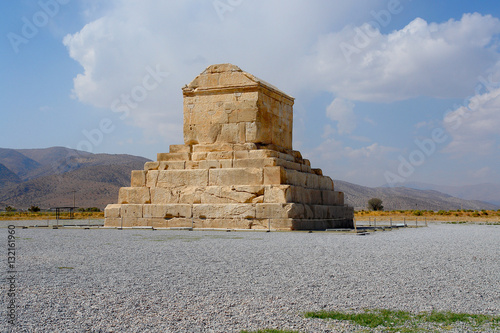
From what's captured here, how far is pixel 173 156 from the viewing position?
708 inches

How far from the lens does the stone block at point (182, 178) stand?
1675cm

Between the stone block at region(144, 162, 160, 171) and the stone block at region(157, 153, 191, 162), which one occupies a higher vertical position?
the stone block at region(157, 153, 191, 162)

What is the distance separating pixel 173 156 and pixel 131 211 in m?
2.52

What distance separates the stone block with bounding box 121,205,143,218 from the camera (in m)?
16.9

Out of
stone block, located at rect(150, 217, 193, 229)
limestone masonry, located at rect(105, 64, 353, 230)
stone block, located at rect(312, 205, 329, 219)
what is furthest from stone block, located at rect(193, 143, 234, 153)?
stone block, located at rect(312, 205, 329, 219)

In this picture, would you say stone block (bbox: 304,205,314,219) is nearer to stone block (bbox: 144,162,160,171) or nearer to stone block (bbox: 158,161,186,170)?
stone block (bbox: 158,161,186,170)

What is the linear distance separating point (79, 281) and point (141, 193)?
38.3 ft

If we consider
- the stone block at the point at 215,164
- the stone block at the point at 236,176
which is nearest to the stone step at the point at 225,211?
the stone block at the point at 236,176

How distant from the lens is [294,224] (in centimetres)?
1474

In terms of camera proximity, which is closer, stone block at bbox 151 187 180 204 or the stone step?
the stone step

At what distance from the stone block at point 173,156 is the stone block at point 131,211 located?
83.3 inches

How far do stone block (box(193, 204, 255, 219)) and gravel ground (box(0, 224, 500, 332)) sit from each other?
20.3 ft

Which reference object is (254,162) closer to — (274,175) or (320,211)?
(274,175)

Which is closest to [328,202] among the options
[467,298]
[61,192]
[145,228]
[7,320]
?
[145,228]
